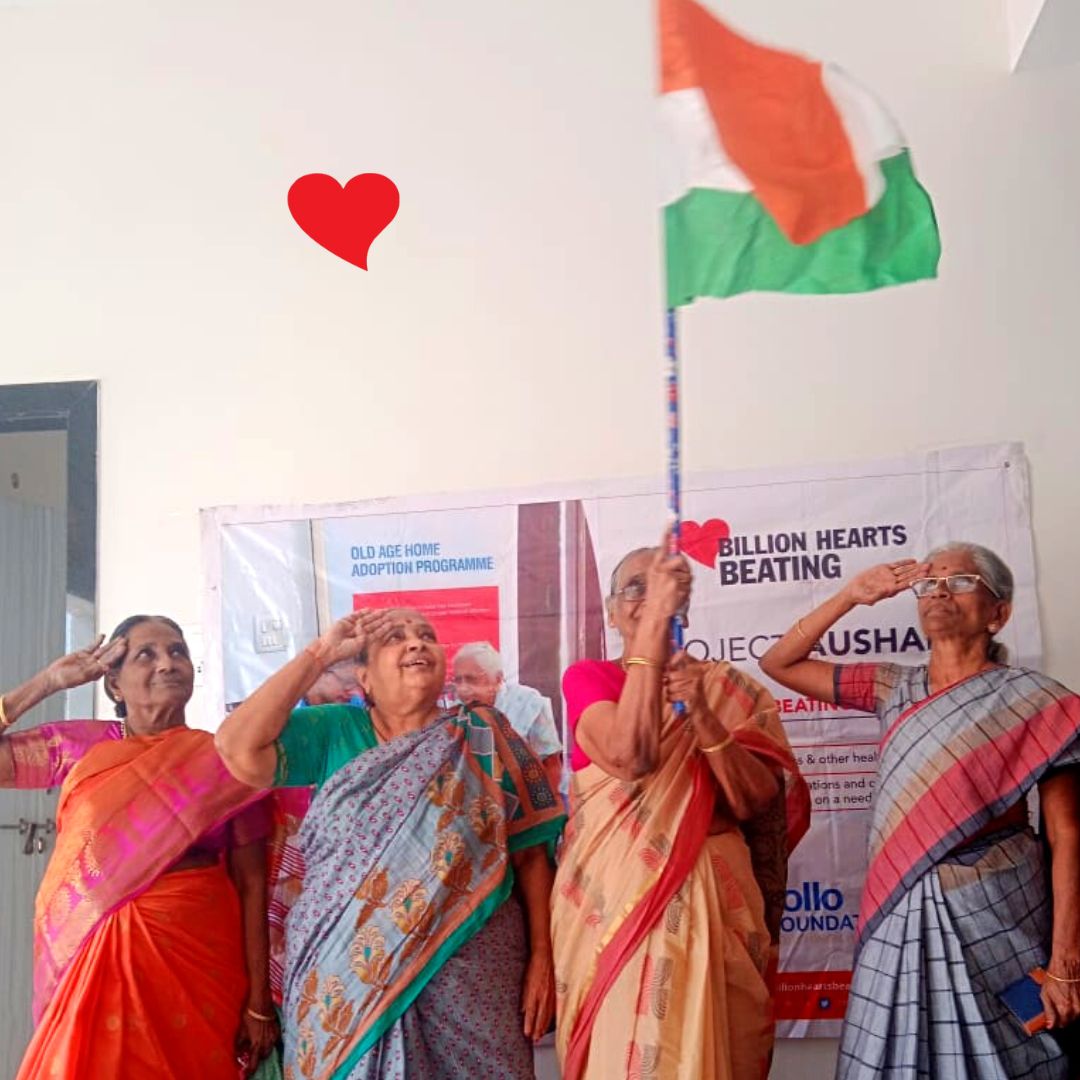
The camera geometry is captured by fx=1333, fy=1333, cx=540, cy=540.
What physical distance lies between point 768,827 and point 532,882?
0.45 m

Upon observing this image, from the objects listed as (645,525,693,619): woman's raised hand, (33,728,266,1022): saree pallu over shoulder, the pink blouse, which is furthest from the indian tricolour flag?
(33,728,266,1022): saree pallu over shoulder

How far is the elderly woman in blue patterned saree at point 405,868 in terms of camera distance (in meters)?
2.30

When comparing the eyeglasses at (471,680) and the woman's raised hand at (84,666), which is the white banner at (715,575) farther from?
the woman's raised hand at (84,666)

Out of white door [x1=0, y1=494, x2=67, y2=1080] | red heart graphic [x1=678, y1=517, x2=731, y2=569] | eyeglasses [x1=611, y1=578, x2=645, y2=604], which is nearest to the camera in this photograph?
eyeglasses [x1=611, y1=578, x2=645, y2=604]

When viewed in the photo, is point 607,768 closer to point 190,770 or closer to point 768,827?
point 768,827

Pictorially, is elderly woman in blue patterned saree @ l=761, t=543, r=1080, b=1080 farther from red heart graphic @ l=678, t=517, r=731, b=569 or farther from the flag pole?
red heart graphic @ l=678, t=517, r=731, b=569

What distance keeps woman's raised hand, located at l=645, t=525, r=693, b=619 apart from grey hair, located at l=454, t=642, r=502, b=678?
0.82 meters

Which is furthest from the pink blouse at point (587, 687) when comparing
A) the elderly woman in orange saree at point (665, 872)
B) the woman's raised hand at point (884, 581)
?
the woman's raised hand at point (884, 581)

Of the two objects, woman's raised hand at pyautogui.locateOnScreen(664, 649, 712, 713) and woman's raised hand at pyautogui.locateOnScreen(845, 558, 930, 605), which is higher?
woman's raised hand at pyautogui.locateOnScreen(845, 558, 930, 605)

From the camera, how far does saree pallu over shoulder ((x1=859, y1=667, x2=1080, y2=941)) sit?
89.8 inches

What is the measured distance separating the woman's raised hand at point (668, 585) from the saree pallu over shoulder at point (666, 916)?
24 cm

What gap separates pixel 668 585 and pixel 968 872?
2.32 ft

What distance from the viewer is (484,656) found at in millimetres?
3102

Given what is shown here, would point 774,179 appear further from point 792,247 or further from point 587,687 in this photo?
point 587,687
